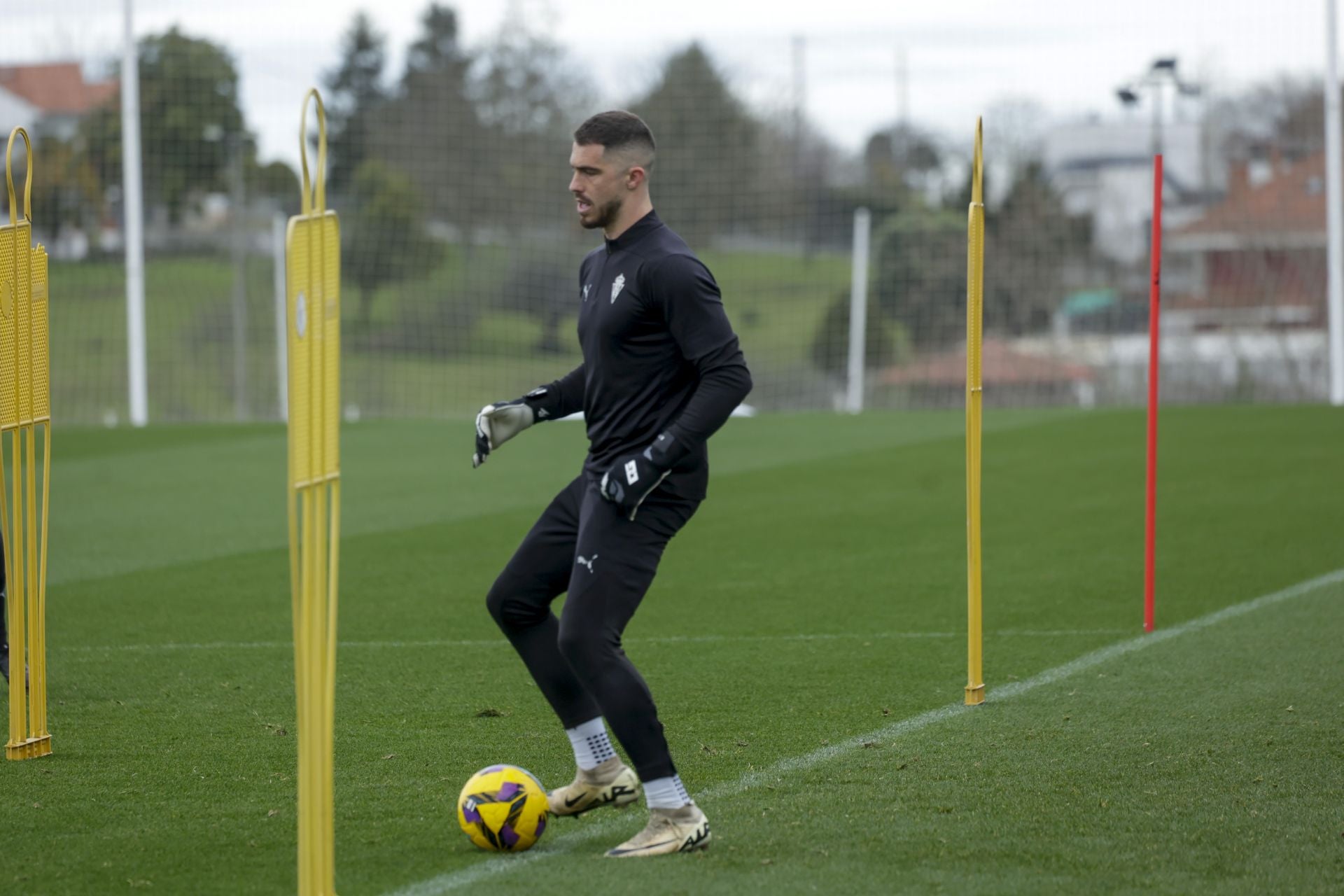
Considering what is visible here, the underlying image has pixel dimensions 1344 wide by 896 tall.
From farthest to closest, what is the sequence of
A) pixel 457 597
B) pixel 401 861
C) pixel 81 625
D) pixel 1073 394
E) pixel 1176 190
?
1. pixel 1176 190
2. pixel 1073 394
3. pixel 457 597
4. pixel 81 625
5. pixel 401 861

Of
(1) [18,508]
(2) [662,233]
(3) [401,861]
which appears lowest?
→ (3) [401,861]

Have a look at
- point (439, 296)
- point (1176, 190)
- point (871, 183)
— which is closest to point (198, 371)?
point (439, 296)

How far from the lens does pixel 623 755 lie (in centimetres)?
587

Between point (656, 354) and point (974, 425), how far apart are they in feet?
8.13

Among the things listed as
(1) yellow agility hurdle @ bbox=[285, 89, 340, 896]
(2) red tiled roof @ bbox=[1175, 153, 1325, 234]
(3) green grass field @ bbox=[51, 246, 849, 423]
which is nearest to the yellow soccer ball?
(1) yellow agility hurdle @ bbox=[285, 89, 340, 896]

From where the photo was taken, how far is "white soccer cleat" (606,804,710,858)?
4605 millimetres

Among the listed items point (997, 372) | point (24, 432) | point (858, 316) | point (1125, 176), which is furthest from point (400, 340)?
point (24, 432)

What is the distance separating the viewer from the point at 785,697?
6863mm

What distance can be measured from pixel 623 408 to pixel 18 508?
2452 mm

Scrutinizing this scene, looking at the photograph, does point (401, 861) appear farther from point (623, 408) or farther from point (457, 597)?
point (457, 597)

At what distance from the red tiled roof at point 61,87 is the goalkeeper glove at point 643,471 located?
77.8ft

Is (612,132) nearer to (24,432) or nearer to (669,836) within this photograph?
(669,836)

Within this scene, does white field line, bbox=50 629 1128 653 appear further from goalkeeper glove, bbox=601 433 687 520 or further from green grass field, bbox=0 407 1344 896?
goalkeeper glove, bbox=601 433 687 520

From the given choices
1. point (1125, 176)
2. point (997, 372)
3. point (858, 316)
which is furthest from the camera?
point (1125, 176)
